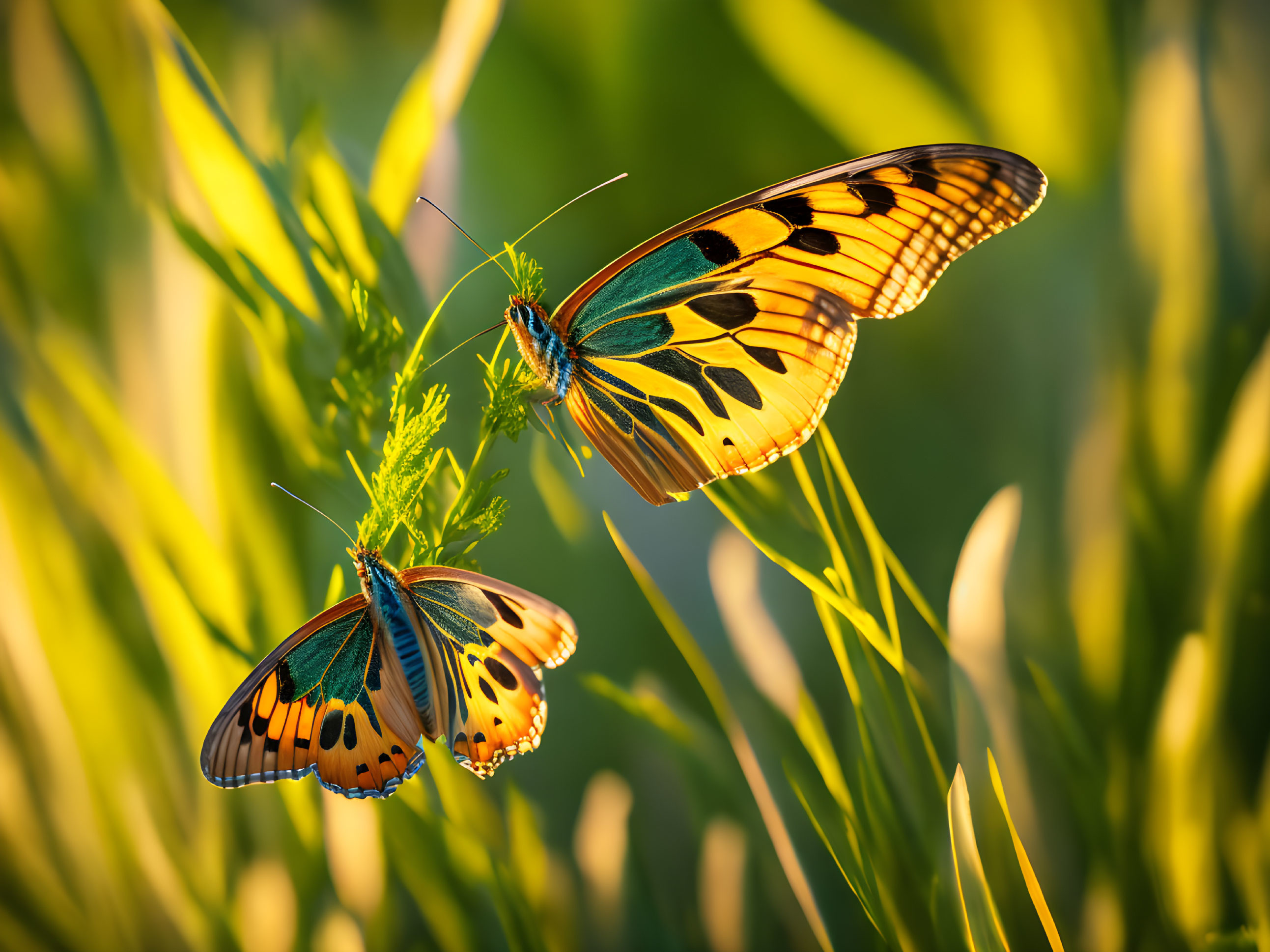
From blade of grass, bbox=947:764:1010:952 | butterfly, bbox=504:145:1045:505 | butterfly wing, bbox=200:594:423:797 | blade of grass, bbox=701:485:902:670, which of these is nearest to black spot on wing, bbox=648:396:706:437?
butterfly, bbox=504:145:1045:505

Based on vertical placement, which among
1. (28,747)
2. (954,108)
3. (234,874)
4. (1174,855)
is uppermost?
(954,108)

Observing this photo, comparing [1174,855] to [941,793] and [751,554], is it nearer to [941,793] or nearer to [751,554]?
[941,793]

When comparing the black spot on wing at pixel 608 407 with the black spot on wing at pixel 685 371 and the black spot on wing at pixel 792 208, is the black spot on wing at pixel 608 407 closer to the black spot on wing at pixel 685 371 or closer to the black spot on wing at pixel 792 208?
the black spot on wing at pixel 685 371

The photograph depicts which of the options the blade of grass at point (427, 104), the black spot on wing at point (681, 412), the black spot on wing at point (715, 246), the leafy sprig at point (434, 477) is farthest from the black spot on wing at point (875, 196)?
the blade of grass at point (427, 104)

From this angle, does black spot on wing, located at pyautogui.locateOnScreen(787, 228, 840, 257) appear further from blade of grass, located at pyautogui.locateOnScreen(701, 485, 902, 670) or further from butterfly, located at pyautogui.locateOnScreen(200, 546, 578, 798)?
butterfly, located at pyautogui.locateOnScreen(200, 546, 578, 798)

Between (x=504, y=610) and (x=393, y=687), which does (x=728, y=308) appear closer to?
(x=504, y=610)

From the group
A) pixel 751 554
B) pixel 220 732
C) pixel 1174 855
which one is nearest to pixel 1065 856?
pixel 1174 855
